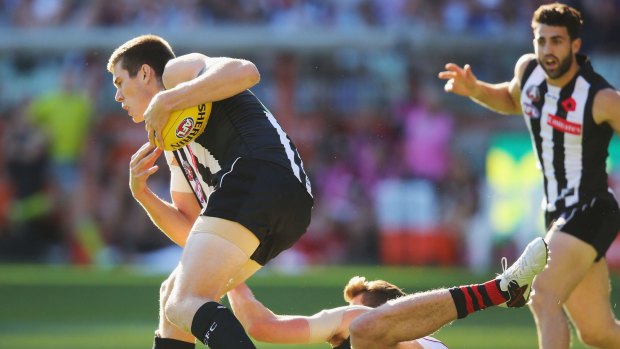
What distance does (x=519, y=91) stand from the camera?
306 inches

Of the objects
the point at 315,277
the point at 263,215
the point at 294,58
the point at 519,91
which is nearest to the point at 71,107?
the point at 294,58

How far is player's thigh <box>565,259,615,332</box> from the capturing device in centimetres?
712

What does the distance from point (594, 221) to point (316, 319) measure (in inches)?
70.8

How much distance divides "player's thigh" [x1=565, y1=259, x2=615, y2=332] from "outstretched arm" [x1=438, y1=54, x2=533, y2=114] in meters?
1.22

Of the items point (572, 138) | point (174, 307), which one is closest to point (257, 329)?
point (174, 307)

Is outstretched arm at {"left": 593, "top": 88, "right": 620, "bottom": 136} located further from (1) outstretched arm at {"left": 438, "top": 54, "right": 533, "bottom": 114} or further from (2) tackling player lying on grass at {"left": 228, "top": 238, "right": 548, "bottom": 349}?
(2) tackling player lying on grass at {"left": 228, "top": 238, "right": 548, "bottom": 349}

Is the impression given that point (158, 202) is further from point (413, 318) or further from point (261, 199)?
point (413, 318)

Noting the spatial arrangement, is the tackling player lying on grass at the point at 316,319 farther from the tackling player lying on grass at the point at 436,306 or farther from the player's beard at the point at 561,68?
the player's beard at the point at 561,68

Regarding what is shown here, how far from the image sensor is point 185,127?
6.00 m

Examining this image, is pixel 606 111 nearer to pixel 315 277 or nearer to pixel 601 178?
pixel 601 178

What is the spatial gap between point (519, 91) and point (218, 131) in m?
2.43

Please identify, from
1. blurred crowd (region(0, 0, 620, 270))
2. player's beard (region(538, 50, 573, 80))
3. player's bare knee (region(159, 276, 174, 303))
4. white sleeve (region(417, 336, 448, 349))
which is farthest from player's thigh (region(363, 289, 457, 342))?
blurred crowd (region(0, 0, 620, 270))

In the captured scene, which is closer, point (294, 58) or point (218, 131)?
point (218, 131)

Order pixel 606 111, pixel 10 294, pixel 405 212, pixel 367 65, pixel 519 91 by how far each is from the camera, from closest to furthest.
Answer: pixel 606 111, pixel 519 91, pixel 10 294, pixel 405 212, pixel 367 65
